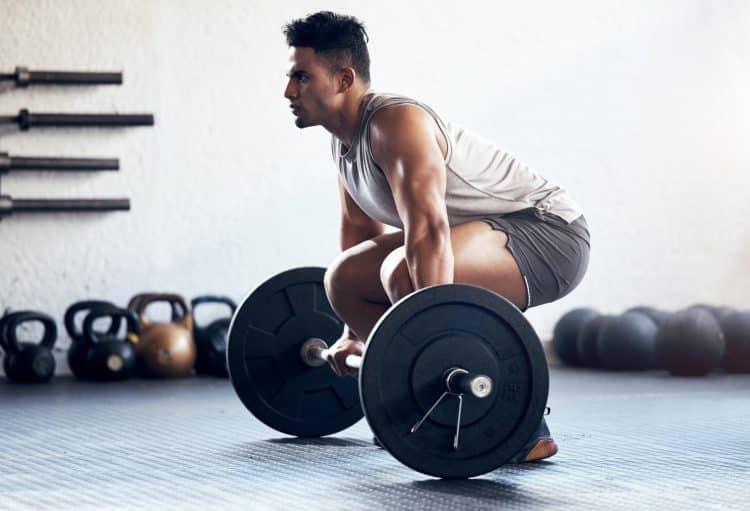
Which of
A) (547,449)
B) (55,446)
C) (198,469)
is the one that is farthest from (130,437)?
(547,449)

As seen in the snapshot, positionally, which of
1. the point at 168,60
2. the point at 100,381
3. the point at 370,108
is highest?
the point at 168,60

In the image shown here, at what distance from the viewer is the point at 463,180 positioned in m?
2.13

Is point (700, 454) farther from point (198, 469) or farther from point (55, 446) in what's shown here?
point (55, 446)

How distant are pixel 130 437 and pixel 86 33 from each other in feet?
8.31

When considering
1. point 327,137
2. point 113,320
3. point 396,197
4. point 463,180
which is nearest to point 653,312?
point 327,137

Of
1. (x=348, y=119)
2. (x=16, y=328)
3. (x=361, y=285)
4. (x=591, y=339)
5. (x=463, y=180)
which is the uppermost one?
(x=348, y=119)

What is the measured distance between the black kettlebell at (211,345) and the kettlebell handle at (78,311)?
1.09 feet

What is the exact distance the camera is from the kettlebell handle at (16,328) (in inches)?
162

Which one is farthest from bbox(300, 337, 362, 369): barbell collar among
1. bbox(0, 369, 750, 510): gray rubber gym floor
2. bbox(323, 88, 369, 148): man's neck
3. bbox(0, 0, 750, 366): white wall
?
bbox(0, 0, 750, 366): white wall

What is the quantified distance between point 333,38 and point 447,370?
76 centimetres

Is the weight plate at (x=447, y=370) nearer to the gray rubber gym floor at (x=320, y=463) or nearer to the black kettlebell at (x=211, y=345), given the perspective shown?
the gray rubber gym floor at (x=320, y=463)

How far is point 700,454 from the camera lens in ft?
7.43

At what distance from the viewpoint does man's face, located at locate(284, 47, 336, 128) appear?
215 cm

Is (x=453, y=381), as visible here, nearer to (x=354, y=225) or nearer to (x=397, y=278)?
(x=397, y=278)
